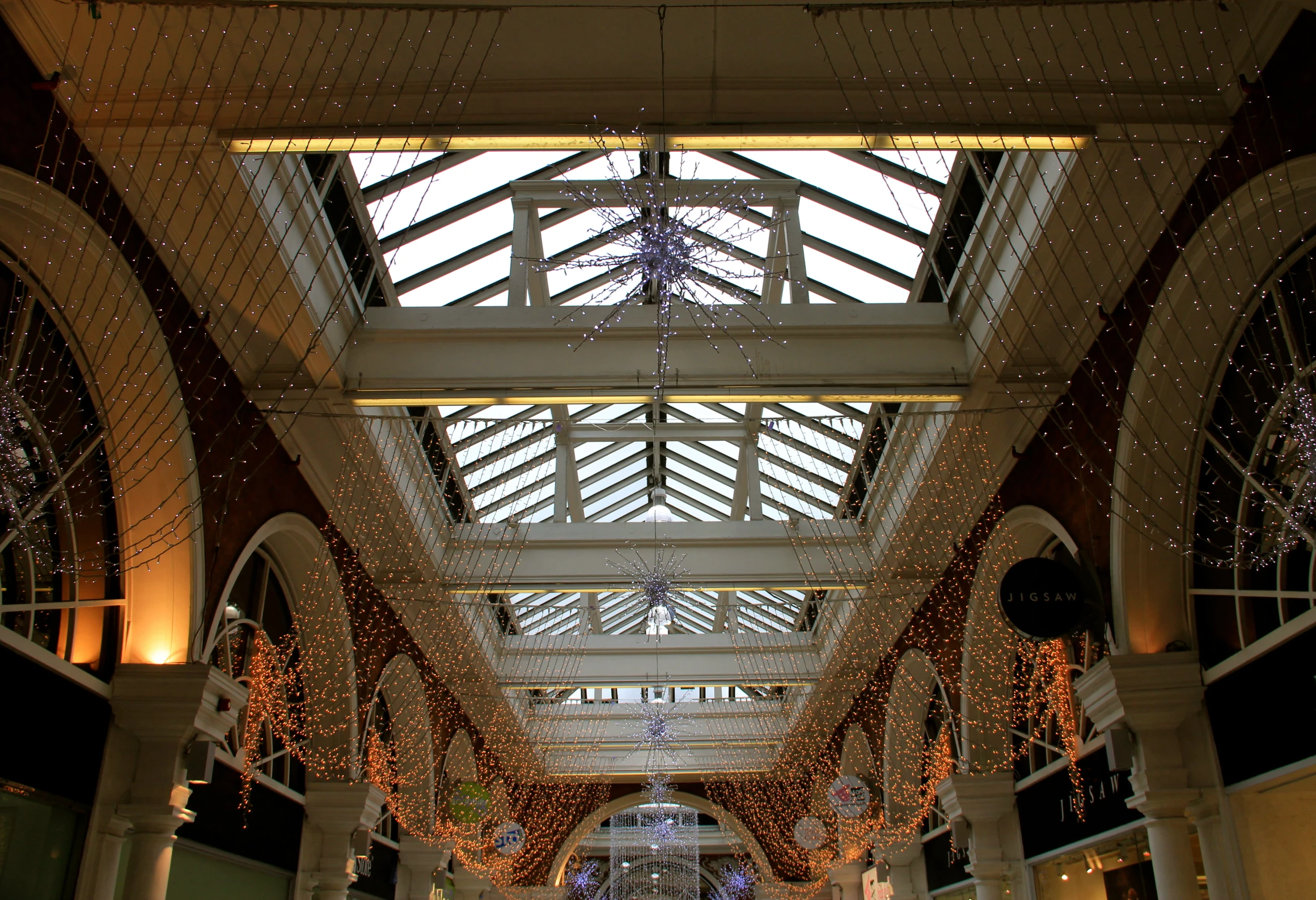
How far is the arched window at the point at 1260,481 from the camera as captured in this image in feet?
14.8

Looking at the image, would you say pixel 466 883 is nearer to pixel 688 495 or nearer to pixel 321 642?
pixel 688 495

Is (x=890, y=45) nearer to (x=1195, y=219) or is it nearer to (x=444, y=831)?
(x=1195, y=219)

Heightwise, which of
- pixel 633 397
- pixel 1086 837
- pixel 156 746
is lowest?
pixel 1086 837

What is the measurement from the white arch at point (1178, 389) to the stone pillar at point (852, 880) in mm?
11290

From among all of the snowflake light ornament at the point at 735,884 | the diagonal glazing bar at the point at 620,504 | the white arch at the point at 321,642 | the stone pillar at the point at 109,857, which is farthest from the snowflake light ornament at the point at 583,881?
the stone pillar at the point at 109,857

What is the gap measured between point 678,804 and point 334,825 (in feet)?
40.3

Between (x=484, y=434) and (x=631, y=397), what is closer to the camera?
(x=631, y=397)

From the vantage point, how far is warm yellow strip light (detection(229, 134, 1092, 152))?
15.3ft

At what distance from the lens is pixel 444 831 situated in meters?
13.4

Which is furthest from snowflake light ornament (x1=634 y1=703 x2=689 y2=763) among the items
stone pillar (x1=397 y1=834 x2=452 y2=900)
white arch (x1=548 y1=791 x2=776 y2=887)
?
stone pillar (x1=397 y1=834 x2=452 y2=900)

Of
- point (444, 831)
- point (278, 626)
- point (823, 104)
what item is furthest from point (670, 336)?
point (444, 831)

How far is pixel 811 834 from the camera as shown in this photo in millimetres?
16594

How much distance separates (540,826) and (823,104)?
58.7ft

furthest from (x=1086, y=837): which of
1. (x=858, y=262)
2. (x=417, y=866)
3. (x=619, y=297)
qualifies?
(x=417, y=866)
